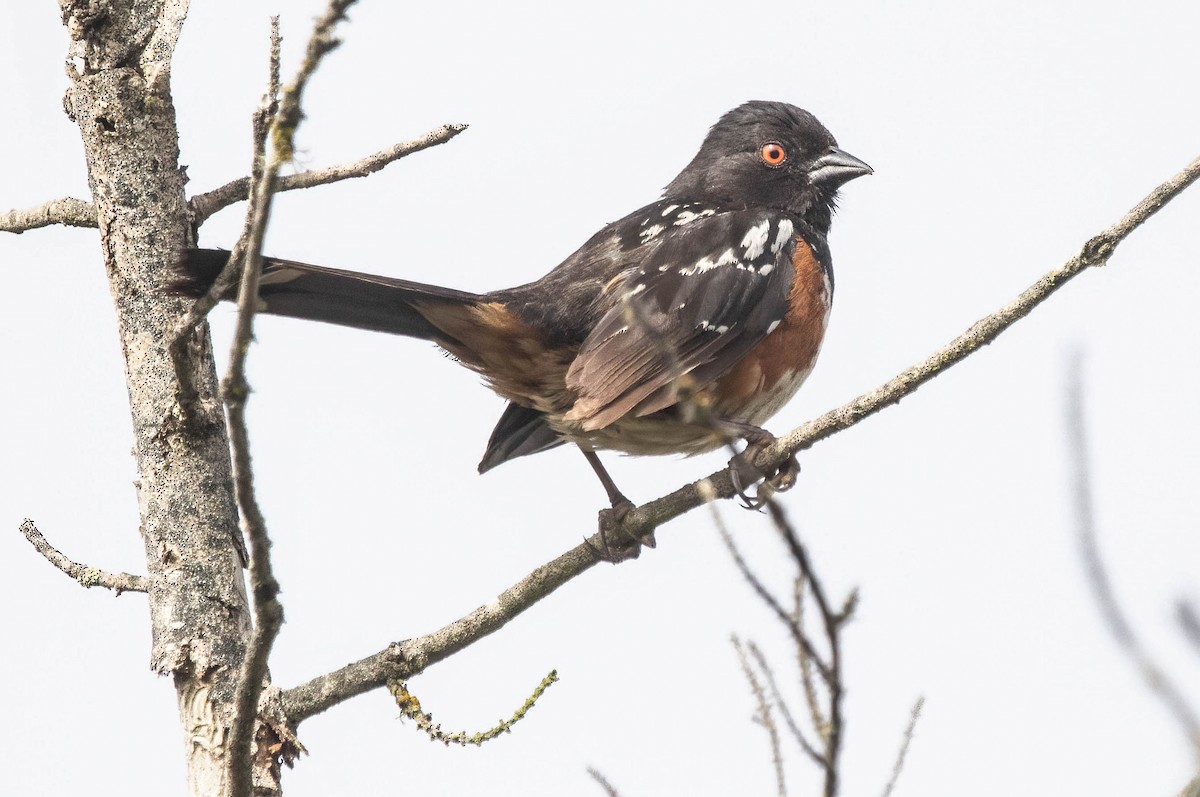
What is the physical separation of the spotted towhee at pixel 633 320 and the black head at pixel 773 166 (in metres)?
0.07

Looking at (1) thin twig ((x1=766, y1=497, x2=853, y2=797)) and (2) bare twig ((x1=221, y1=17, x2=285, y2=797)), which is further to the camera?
(2) bare twig ((x1=221, y1=17, x2=285, y2=797))

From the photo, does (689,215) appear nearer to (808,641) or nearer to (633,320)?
(633,320)

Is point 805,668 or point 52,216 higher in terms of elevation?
point 52,216

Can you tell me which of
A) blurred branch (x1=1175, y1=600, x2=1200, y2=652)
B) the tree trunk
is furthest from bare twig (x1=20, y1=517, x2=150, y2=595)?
blurred branch (x1=1175, y1=600, x2=1200, y2=652)

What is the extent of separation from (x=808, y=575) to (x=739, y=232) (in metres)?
2.70

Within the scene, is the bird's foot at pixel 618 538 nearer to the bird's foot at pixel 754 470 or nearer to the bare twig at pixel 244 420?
the bird's foot at pixel 754 470

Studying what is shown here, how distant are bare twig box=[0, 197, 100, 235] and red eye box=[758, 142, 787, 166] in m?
2.28

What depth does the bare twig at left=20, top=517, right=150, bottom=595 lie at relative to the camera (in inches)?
108

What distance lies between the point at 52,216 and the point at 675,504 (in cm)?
151

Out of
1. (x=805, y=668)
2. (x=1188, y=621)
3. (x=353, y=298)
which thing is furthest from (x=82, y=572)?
(x=1188, y=621)

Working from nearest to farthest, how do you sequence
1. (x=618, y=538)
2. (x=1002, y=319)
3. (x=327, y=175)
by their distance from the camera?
(x=1002, y=319)
(x=327, y=175)
(x=618, y=538)

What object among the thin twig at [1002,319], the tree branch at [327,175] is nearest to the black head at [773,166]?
the tree branch at [327,175]

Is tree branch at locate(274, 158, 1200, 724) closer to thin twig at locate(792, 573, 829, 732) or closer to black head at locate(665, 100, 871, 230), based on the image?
thin twig at locate(792, 573, 829, 732)

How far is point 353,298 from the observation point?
129 inches
